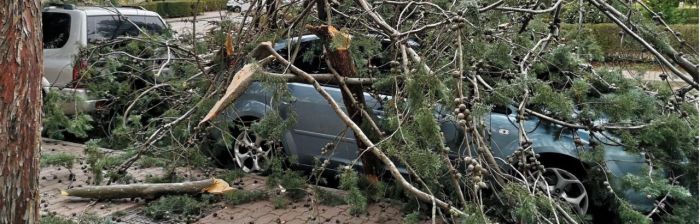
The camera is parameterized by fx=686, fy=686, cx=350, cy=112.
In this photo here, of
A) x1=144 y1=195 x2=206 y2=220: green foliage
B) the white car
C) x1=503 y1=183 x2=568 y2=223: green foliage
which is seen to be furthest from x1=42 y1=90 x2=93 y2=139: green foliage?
x1=503 y1=183 x2=568 y2=223: green foliage

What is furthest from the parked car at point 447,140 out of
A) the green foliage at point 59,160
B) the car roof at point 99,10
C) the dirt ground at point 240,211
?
the car roof at point 99,10

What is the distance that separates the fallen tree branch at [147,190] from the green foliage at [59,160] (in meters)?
0.64

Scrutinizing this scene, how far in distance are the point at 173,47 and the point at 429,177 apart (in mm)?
3602

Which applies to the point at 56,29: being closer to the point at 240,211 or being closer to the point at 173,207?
the point at 173,207

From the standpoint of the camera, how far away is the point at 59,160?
248 inches

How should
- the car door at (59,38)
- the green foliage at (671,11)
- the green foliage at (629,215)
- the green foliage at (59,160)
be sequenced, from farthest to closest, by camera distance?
1. the car door at (59,38)
2. the green foliage at (59,160)
3. the green foliage at (671,11)
4. the green foliage at (629,215)

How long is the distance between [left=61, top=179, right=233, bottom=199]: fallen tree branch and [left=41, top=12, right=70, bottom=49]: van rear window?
12.9 ft

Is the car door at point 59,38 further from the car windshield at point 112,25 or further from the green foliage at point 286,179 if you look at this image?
the green foliage at point 286,179

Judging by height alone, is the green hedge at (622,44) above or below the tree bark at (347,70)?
above

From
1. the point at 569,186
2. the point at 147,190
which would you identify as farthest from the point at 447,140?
the point at 147,190

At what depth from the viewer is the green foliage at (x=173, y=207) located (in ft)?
17.6

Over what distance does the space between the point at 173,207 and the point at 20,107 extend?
226 cm

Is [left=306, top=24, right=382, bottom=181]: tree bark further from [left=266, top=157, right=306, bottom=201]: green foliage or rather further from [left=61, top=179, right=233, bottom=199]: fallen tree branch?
[left=61, top=179, right=233, bottom=199]: fallen tree branch

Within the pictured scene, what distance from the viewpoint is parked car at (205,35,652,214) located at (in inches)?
178
